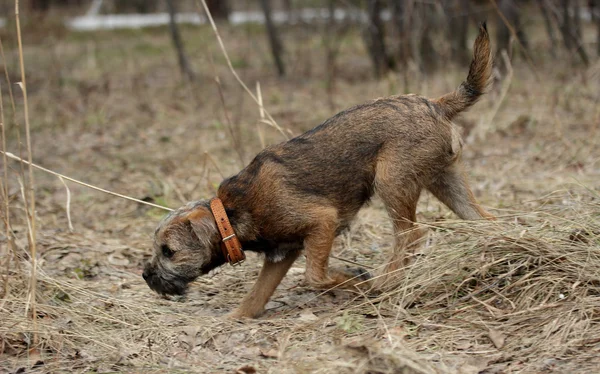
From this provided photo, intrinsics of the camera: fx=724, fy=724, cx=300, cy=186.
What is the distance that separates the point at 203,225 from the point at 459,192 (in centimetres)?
211

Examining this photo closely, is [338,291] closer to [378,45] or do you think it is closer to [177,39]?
[378,45]

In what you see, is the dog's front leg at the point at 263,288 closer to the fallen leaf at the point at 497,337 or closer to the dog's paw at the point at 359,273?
the dog's paw at the point at 359,273

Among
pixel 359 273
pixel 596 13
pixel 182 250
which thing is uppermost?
pixel 182 250

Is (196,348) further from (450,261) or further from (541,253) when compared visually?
(541,253)

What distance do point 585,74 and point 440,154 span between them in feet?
22.9

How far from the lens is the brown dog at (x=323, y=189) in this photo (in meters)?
5.22

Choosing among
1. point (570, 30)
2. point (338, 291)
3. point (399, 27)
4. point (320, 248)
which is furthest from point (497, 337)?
point (399, 27)

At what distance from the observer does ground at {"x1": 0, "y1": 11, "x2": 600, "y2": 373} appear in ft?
14.2

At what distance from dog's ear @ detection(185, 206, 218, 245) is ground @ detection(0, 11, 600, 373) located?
612 mm

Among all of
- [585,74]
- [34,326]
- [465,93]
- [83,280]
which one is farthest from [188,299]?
[585,74]

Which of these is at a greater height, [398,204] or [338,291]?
[398,204]

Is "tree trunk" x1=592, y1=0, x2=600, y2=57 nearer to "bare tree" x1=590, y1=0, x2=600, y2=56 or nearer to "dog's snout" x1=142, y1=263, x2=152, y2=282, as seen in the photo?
"bare tree" x1=590, y1=0, x2=600, y2=56

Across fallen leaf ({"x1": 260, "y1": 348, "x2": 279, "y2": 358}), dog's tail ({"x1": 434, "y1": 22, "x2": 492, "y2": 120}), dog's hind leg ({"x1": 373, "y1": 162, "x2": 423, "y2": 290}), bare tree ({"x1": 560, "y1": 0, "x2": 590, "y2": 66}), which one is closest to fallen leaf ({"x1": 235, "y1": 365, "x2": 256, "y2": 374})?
fallen leaf ({"x1": 260, "y1": 348, "x2": 279, "y2": 358})

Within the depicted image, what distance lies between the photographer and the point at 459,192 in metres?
5.84
